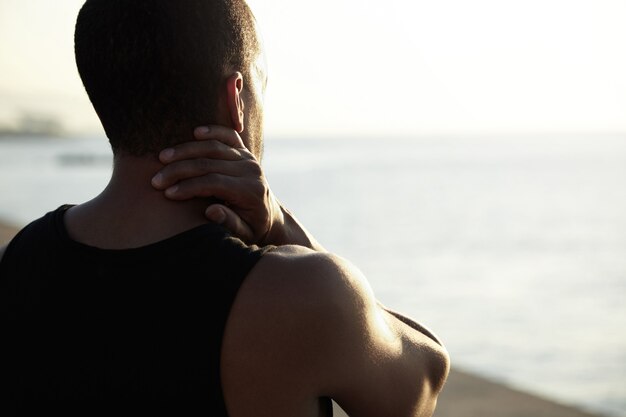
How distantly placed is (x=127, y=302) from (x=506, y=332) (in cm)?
978

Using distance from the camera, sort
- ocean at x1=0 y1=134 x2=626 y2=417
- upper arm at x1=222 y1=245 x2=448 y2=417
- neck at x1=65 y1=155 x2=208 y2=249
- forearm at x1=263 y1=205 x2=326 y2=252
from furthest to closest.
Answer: ocean at x1=0 y1=134 x2=626 y2=417 → forearm at x1=263 y1=205 x2=326 y2=252 → neck at x1=65 y1=155 x2=208 y2=249 → upper arm at x1=222 y1=245 x2=448 y2=417

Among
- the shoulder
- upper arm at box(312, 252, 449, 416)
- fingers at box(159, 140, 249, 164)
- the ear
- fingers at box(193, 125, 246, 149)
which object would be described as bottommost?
upper arm at box(312, 252, 449, 416)

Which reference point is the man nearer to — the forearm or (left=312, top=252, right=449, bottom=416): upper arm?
(left=312, top=252, right=449, bottom=416): upper arm

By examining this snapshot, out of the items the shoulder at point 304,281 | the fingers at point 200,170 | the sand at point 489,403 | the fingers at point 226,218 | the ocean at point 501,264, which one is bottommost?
the ocean at point 501,264

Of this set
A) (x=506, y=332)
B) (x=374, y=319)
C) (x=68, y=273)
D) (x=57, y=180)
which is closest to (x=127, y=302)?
(x=68, y=273)

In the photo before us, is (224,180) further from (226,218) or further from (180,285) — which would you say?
(180,285)

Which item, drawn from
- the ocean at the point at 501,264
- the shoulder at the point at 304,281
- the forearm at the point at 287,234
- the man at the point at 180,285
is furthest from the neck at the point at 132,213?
the ocean at the point at 501,264

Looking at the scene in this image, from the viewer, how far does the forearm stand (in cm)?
232

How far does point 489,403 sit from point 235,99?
511 centimetres

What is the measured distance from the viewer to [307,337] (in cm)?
167

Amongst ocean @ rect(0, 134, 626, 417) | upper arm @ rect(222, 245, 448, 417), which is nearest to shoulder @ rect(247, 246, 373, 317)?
upper arm @ rect(222, 245, 448, 417)

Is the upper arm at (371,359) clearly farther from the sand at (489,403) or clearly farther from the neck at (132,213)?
the sand at (489,403)

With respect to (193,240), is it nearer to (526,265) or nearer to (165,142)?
(165,142)

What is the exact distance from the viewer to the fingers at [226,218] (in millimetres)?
1841
